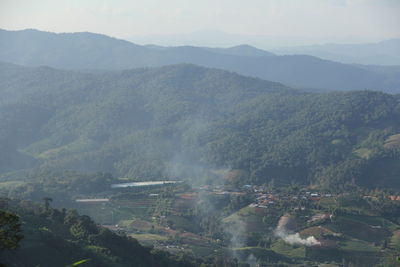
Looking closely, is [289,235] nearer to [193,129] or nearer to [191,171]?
[191,171]

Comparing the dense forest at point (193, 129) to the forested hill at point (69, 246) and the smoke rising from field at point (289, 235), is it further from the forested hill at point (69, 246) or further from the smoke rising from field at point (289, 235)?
the forested hill at point (69, 246)

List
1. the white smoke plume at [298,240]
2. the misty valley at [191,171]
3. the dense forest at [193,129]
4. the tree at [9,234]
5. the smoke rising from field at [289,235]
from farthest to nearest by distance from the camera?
the dense forest at [193,129] → the smoke rising from field at [289,235] → the white smoke plume at [298,240] → the misty valley at [191,171] → the tree at [9,234]

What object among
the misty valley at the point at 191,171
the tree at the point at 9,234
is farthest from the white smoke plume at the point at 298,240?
the tree at the point at 9,234

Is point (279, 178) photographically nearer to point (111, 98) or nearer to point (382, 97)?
point (382, 97)

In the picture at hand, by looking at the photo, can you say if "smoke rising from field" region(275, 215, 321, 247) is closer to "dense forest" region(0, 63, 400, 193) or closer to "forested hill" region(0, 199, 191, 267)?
"forested hill" region(0, 199, 191, 267)

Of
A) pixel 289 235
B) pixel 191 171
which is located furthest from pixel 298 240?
pixel 191 171

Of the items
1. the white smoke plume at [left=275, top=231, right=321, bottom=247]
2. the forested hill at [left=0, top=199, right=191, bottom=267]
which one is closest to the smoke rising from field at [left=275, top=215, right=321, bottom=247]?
the white smoke plume at [left=275, top=231, right=321, bottom=247]

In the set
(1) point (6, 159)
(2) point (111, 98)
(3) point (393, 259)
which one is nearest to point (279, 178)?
(3) point (393, 259)

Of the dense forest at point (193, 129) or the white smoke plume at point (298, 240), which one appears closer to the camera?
the white smoke plume at point (298, 240)
